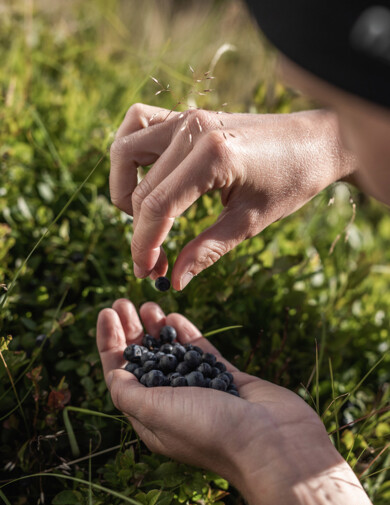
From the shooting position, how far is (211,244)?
150 cm

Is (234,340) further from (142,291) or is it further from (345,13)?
(345,13)

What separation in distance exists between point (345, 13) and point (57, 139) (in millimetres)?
2142

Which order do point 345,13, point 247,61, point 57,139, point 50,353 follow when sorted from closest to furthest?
point 345,13
point 50,353
point 57,139
point 247,61

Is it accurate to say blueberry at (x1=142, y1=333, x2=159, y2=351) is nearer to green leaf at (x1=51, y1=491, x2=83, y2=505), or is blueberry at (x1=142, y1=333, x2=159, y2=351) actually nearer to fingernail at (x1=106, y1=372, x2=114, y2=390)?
fingernail at (x1=106, y1=372, x2=114, y2=390)

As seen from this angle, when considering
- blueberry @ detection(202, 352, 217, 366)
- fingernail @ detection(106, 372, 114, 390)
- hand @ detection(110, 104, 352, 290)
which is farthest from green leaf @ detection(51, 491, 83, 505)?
hand @ detection(110, 104, 352, 290)

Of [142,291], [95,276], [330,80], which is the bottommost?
[95,276]

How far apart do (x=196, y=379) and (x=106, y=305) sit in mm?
533

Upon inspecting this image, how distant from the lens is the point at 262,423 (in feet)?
4.25

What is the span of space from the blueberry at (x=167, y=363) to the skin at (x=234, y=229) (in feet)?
0.38

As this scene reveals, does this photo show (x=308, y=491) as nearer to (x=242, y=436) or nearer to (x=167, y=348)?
(x=242, y=436)

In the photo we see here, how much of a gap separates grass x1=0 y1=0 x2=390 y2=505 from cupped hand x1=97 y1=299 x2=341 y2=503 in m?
0.08

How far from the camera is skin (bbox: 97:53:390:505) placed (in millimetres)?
1205

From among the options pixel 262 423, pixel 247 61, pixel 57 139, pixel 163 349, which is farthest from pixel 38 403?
pixel 247 61

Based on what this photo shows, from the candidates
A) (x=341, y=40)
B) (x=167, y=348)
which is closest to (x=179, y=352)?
(x=167, y=348)
